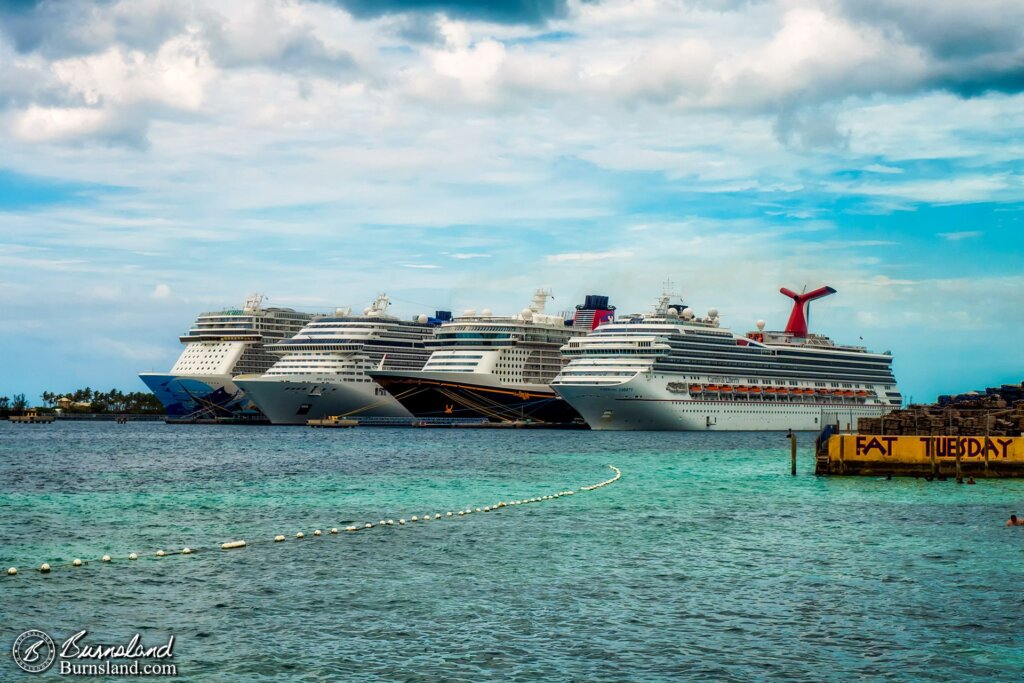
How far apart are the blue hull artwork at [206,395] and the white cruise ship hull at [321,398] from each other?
1450 cm

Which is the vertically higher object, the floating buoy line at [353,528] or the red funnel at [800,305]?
the red funnel at [800,305]

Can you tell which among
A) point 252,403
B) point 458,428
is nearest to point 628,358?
point 458,428

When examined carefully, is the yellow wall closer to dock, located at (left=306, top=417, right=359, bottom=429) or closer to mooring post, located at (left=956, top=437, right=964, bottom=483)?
mooring post, located at (left=956, top=437, right=964, bottom=483)

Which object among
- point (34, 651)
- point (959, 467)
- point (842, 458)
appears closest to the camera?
point (34, 651)

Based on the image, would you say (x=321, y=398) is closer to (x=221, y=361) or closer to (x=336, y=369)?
(x=336, y=369)

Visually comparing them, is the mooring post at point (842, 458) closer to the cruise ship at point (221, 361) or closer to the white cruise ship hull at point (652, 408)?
the white cruise ship hull at point (652, 408)

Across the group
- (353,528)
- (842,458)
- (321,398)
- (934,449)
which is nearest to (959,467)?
(934,449)

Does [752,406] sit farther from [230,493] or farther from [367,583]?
[367,583]

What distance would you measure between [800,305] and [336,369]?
59.6 meters

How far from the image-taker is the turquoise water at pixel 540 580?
62.7ft

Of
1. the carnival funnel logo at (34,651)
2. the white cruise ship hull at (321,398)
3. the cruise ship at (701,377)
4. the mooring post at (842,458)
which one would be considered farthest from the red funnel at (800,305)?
the carnival funnel logo at (34,651)

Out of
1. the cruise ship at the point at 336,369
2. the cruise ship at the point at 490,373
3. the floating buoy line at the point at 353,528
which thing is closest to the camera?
the floating buoy line at the point at 353,528

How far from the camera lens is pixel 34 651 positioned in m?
19.4

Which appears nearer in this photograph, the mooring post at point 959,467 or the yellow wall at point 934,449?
the mooring post at point 959,467
